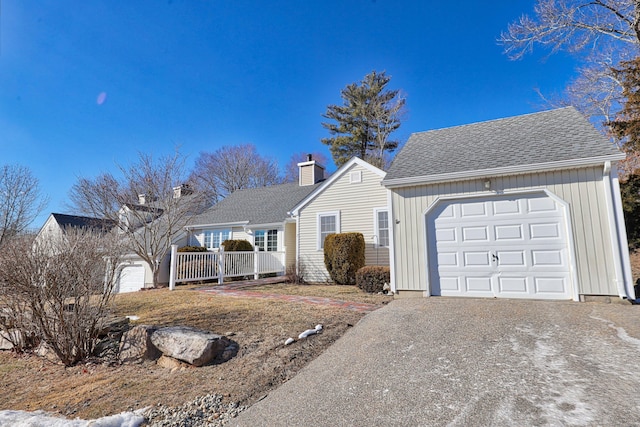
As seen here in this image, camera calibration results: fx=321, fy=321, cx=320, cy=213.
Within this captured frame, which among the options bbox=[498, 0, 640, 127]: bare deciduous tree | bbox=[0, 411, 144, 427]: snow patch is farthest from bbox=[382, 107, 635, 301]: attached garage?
bbox=[0, 411, 144, 427]: snow patch

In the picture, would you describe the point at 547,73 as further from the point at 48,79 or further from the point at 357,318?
the point at 48,79

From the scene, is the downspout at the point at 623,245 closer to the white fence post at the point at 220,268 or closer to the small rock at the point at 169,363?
the small rock at the point at 169,363

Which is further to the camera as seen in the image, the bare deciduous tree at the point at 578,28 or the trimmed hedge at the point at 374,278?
the bare deciduous tree at the point at 578,28

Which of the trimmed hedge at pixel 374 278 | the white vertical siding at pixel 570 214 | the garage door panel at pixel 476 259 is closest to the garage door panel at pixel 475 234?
the garage door panel at pixel 476 259

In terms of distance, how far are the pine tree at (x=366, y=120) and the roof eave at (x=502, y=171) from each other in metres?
18.4

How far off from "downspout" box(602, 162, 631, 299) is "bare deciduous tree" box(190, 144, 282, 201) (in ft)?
88.0

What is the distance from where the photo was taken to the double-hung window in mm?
11859

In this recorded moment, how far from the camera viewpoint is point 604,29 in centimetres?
1217

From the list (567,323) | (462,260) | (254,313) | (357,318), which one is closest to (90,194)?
(254,313)

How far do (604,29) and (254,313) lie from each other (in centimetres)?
1615

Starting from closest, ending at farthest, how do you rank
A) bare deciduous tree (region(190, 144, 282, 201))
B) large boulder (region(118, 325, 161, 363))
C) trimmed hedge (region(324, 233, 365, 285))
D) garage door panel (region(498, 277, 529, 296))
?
large boulder (region(118, 325, 161, 363)), garage door panel (region(498, 277, 529, 296)), trimmed hedge (region(324, 233, 365, 285)), bare deciduous tree (region(190, 144, 282, 201))

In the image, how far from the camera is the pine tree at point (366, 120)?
2641cm

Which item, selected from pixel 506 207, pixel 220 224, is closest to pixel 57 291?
pixel 506 207

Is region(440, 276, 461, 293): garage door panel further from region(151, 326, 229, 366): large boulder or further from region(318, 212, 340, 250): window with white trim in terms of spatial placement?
region(318, 212, 340, 250): window with white trim
